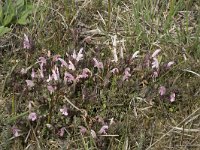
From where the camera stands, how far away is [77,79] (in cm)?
307

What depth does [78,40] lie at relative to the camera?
3400 mm

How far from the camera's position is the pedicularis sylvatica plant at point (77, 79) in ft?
9.62

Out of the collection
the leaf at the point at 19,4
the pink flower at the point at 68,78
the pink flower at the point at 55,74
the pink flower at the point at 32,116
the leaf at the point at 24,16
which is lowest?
the pink flower at the point at 32,116

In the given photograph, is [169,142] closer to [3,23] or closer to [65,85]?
[65,85]

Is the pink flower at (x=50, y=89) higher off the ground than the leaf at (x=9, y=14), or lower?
lower

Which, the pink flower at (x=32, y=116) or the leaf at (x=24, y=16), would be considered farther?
the leaf at (x=24, y=16)

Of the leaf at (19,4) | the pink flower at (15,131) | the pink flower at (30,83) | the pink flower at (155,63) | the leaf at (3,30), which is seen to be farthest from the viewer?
the leaf at (19,4)

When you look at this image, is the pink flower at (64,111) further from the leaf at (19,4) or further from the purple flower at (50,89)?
the leaf at (19,4)

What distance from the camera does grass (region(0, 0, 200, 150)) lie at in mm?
2896

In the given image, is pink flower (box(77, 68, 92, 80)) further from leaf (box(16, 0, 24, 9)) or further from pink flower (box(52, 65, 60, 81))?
leaf (box(16, 0, 24, 9))

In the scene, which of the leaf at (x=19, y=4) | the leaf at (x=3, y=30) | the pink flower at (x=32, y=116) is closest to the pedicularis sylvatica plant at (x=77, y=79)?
the pink flower at (x=32, y=116)

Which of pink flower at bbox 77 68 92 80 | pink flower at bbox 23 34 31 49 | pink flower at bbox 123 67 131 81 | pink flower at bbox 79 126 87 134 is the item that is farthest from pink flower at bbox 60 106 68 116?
pink flower at bbox 23 34 31 49

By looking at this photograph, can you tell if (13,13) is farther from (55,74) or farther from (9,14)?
(55,74)

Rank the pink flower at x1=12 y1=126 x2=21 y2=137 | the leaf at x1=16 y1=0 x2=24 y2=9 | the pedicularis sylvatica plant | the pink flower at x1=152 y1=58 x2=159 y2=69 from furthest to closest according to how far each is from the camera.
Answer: the leaf at x1=16 y1=0 x2=24 y2=9, the pink flower at x1=152 y1=58 x2=159 y2=69, the pedicularis sylvatica plant, the pink flower at x1=12 y1=126 x2=21 y2=137
